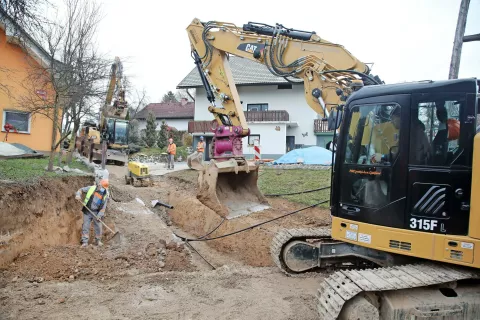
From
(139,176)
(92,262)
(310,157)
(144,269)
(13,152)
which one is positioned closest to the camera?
(92,262)

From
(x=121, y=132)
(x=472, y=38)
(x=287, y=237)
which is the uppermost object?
(x=472, y=38)

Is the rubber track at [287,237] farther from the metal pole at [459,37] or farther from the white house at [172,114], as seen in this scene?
the white house at [172,114]

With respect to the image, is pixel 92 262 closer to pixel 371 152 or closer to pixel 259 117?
pixel 371 152

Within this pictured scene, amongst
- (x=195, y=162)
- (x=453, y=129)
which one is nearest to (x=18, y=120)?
(x=195, y=162)

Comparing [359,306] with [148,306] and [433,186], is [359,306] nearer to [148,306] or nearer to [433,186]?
[433,186]

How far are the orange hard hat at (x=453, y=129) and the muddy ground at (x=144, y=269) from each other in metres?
2.60

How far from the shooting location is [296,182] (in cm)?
1289

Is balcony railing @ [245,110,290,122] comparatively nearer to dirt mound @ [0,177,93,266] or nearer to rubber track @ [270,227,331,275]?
dirt mound @ [0,177,93,266]

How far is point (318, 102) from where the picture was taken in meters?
5.78

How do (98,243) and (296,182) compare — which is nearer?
(98,243)

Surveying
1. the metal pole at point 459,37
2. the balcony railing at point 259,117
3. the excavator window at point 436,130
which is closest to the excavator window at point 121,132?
the balcony railing at point 259,117

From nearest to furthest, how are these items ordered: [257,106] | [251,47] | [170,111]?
[251,47], [257,106], [170,111]

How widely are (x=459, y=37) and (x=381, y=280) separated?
5.63 m

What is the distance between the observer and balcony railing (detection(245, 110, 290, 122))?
A: 25703 millimetres
